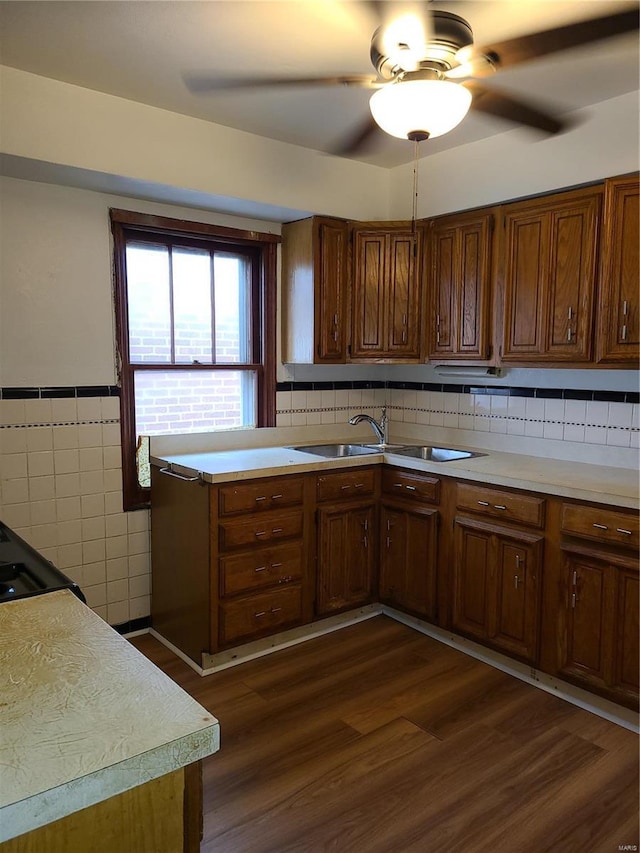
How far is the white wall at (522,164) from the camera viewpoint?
2.58m

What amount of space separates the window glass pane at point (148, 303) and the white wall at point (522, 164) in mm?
1439

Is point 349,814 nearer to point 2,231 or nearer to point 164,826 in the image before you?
point 164,826

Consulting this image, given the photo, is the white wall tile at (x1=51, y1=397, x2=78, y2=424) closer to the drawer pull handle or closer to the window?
the window

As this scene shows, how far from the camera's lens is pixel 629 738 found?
93.4 inches

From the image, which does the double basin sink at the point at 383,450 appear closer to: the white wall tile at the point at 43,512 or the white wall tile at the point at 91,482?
the white wall tile at the point at 91,482

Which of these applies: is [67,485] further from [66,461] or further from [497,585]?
[497,585]

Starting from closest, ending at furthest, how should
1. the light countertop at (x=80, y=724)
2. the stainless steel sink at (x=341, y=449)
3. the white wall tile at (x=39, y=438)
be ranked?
the light countertop at (x=80, y=724) < the white wall tile at (x=39, y=438) < the stainless steel sink at (x=341, y=449)

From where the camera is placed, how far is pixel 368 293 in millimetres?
3480

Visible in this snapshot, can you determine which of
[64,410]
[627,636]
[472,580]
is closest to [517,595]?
[472,580]

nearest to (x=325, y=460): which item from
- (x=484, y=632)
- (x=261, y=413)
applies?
(x=261, y=413)

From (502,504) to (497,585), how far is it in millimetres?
386

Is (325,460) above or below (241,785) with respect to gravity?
above

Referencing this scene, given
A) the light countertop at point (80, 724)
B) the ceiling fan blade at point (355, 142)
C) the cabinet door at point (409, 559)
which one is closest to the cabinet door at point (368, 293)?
the ceiling fan blade at point (355, 142)

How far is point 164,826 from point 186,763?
120 millimetres
